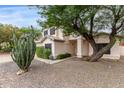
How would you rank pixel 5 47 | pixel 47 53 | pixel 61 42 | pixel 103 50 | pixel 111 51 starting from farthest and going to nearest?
pixel 111 51, pixel 103 50, pixel 61 42, pixel 47 53, pixel 5 47

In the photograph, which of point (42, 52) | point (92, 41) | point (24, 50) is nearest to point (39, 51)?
point (42, 52)

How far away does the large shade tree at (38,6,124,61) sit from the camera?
4945 millimetres

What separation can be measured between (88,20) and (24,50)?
2.46 meters

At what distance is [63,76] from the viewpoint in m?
4.77

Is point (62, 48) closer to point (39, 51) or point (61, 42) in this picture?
Result: point (61, 42)

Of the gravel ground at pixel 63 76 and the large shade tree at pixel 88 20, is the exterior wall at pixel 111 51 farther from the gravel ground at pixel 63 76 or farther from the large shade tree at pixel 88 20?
the gravel ground at pixel 63 76

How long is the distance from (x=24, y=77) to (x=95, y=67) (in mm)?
2408

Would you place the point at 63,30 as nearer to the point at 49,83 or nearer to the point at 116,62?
the point at 49,83

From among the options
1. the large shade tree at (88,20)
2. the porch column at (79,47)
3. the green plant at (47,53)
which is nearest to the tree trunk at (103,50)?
the large shade tree at (88,20)

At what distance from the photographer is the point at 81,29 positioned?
6145 millimetres

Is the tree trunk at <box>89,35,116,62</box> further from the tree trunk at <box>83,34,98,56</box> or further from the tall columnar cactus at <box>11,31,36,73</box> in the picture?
the tall columnar cactus at <box>11,31,36,73</box>

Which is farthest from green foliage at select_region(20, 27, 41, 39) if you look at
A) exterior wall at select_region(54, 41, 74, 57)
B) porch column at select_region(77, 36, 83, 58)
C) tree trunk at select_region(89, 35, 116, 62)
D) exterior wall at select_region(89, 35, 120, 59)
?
exterior wall at select_region(89, 35, 120, 59)

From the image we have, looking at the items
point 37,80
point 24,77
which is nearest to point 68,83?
point 37,80

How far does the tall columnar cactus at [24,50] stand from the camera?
4879 mm
